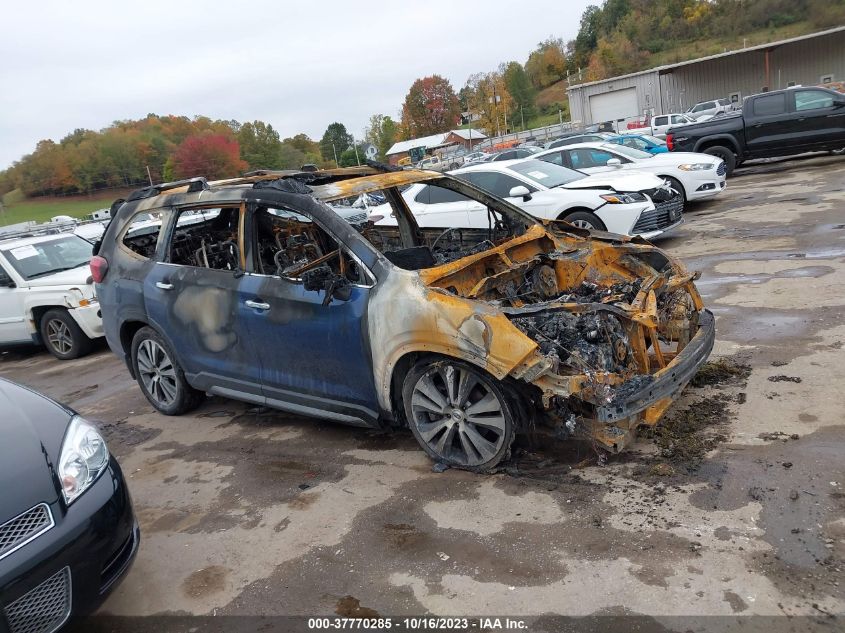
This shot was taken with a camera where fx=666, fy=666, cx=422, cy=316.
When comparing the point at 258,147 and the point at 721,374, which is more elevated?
the point at 258,147

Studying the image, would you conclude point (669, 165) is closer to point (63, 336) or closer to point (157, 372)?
point (157, 372)

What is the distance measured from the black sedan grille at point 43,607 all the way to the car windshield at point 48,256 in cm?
760

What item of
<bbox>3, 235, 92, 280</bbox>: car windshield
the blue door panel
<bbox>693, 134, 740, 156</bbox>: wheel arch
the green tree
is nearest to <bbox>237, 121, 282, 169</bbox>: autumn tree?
<bbox>693, 134, 740, 156</bbox>: wheel arch

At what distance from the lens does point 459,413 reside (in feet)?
13.0

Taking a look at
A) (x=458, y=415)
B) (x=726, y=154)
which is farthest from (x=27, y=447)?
(x=726, y=154)

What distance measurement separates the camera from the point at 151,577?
140 inches

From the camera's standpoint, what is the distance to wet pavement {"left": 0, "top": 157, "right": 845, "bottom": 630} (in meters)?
2.91

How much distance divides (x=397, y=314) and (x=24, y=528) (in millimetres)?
2122

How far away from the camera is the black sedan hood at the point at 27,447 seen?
272cm

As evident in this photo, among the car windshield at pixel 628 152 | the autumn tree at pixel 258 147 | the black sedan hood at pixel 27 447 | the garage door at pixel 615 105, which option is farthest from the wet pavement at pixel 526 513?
the garage door at pixel 615 105

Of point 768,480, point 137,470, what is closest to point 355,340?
point 137,470

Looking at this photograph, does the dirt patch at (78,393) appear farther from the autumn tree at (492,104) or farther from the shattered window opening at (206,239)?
the autumn tree at (492,104)

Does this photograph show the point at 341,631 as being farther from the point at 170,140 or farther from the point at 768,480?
the point at 170,140

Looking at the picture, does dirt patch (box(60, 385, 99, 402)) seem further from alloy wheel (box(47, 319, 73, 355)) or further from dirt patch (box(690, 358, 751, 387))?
dirt patch (box(690, 358, 751, 387))
